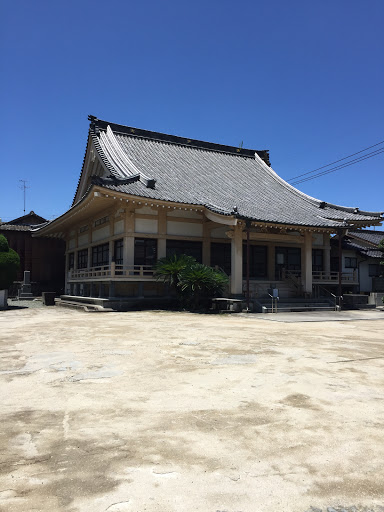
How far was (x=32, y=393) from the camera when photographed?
5027 mm

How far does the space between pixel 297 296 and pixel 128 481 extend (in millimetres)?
19694

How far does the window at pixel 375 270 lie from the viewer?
30.8m

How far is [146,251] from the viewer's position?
21.2 meters

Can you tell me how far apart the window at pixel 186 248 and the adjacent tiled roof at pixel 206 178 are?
2433 mm

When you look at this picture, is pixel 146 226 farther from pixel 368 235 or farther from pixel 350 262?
pixel 368 235

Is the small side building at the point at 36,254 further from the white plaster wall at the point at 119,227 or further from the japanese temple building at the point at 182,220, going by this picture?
the white plaster wall at the point at 119,227

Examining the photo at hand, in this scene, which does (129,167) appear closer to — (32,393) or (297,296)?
(297,296)

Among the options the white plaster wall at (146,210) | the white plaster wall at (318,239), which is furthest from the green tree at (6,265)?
the white plaster wall at (318,239)

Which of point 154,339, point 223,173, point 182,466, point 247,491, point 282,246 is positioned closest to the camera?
point 247,491

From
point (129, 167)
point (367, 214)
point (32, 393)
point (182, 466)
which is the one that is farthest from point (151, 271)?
point (182, 466)

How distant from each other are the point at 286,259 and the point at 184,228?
6637mm

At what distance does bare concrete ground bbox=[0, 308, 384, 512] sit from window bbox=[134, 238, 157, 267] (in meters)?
13.4

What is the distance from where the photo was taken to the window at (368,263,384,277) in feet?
101

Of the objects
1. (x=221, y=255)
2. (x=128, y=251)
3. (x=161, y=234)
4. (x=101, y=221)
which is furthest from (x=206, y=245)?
(x=101, y=221)
